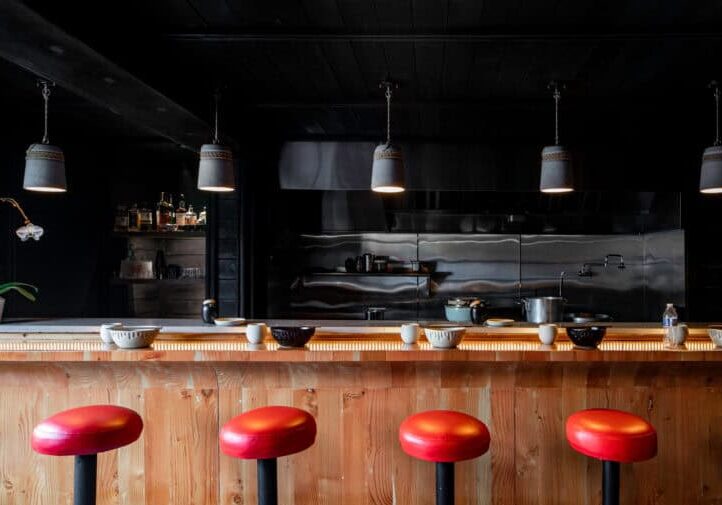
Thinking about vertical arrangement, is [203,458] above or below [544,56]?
below

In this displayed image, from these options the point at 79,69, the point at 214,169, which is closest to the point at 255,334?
the point at 214,169

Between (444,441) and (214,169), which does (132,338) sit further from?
(444,441)

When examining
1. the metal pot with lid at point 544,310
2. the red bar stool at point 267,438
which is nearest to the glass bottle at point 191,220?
the metal pot with lid at point 544,310

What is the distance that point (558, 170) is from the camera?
129 inches

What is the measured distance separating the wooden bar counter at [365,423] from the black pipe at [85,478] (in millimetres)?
501

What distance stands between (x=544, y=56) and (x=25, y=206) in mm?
4907

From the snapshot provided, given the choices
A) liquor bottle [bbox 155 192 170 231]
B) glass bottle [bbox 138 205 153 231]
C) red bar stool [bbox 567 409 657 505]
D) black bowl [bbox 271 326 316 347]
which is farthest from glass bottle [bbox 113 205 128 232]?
red bar stool [bbox 567 409 657 505]

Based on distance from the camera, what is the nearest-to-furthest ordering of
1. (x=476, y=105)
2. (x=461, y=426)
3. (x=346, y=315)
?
1. (x=461, y=426)
2. (x=476, y=105)
3. (x=346, y=315)

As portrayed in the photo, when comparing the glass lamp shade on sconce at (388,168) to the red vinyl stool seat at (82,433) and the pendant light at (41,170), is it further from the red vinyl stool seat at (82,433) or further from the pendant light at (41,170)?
the pendant light at (41,170)

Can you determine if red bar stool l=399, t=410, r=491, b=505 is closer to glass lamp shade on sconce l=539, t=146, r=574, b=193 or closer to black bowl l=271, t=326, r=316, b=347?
black bowl l=271, t=326, r=316, b=347

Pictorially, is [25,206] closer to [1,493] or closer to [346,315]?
[1,493]

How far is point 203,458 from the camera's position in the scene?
2.74m

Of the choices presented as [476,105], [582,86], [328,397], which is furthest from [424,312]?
[328,397]

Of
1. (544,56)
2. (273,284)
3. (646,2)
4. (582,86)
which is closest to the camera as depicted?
(646,2)
